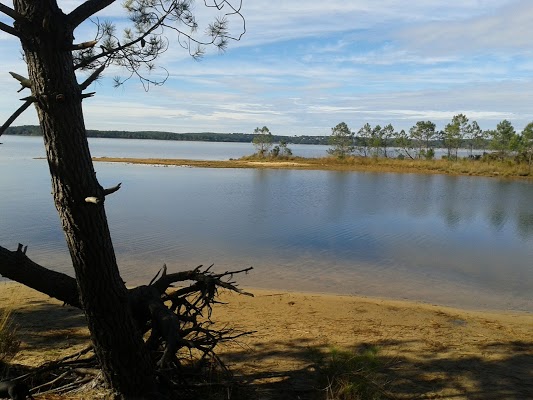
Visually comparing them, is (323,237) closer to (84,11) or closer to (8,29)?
(84,11)

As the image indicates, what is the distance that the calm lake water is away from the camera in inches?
328

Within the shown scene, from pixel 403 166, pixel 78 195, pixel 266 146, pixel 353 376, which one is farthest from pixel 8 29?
pixel 266 146

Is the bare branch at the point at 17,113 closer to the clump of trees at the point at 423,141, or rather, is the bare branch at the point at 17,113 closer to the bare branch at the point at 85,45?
the bare branch at the point at 85,45

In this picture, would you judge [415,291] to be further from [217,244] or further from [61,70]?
[61,70]

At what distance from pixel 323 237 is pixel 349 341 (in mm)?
6909

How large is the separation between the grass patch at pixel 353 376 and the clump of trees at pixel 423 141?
38.6m

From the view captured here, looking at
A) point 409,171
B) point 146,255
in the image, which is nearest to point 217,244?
point 146,255

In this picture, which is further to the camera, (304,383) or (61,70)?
(304,383)

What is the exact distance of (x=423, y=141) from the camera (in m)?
46.2

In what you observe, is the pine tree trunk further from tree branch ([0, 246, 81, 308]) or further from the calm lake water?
the calm lake water

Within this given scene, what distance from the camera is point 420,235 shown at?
41.6ft

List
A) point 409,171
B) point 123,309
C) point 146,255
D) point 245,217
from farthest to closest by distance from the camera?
point 409,171
point 245,217
point 146,255
point 123,309

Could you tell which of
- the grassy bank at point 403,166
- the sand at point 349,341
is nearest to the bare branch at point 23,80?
the sand at point 349,341

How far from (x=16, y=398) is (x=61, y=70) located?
173 cm
